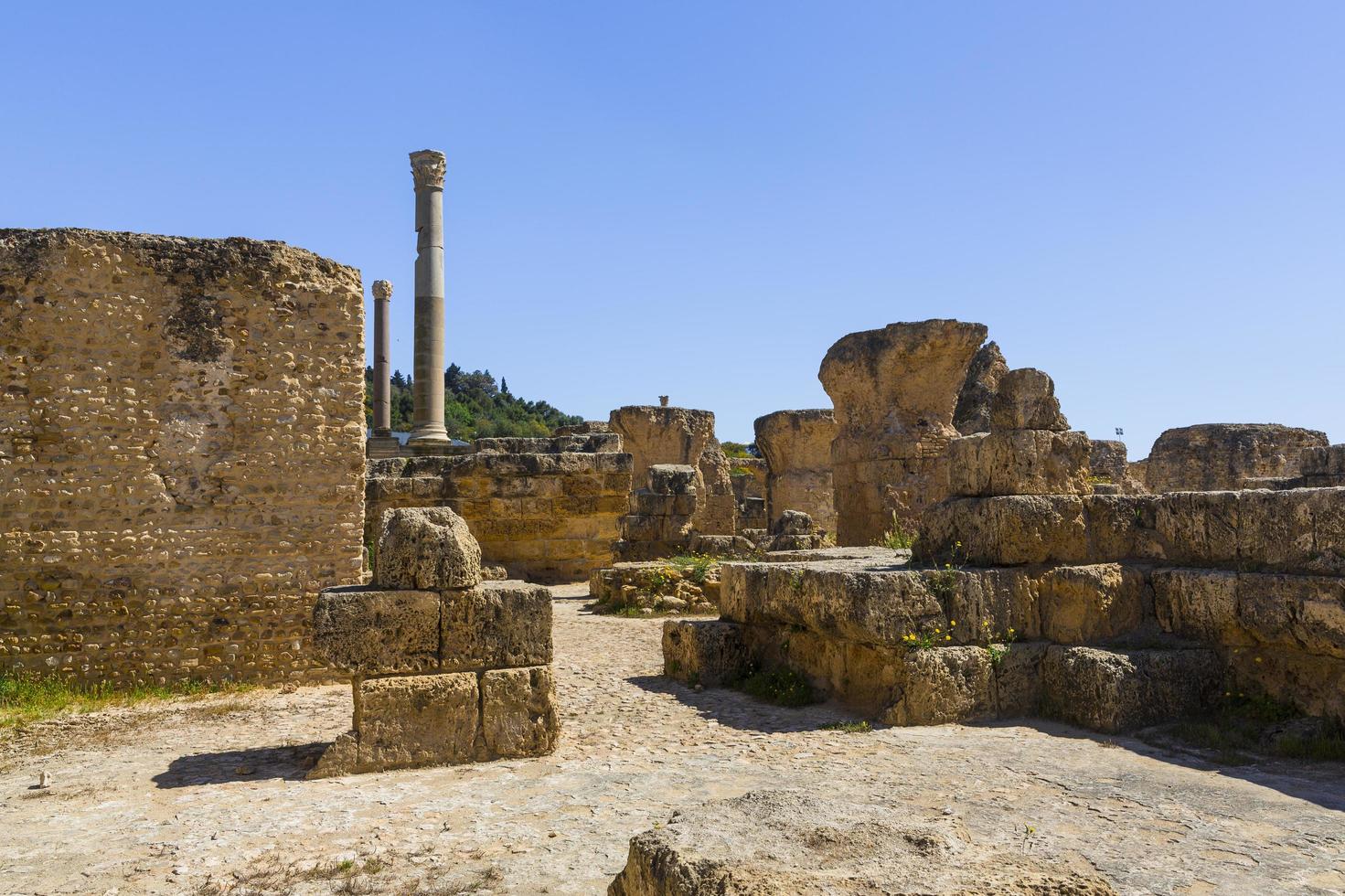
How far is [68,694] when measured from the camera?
673cm

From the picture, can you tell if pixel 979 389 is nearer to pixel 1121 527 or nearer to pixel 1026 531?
pixel 1121 527

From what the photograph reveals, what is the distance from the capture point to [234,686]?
714 cm

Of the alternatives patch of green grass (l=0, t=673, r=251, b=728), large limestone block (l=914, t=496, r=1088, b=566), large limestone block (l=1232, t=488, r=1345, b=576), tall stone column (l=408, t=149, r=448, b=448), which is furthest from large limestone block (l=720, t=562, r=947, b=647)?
tall stone column (l=408, t=149, r=448, b=448)

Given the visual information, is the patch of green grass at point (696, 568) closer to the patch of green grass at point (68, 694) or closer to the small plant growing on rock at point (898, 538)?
the small plant growing on rock at point (898, 538)

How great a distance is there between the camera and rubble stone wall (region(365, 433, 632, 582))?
12.4 metres

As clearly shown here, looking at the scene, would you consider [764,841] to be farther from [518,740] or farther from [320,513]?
[320,513]

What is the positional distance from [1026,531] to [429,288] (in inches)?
609

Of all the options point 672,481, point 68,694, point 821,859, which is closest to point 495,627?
point 821,859

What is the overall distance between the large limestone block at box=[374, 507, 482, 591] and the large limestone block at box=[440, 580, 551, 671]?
10cm

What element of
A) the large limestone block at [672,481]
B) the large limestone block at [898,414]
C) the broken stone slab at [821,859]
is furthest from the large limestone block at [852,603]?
the large limestone block at [672,481]

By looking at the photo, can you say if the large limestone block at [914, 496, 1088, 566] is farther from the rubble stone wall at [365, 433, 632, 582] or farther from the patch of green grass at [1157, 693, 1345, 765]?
the rubble stone wall at [365, 433, 632, 582]

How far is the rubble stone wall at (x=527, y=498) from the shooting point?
488 inches

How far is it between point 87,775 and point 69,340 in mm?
3370

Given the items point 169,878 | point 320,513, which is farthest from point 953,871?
point 320,513
